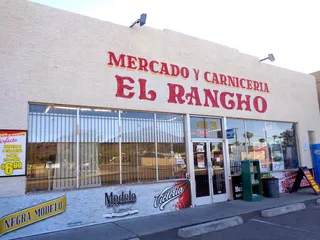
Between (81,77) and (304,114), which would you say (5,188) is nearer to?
(81,77)

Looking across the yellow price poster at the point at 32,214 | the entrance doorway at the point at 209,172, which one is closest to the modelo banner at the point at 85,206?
the yellow price poster at the point at 32,214

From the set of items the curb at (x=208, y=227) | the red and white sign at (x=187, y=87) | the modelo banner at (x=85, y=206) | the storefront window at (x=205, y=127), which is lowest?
the curb at (x=208, y=227)

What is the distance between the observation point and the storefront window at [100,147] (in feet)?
25.4

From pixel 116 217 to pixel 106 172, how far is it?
1.38m

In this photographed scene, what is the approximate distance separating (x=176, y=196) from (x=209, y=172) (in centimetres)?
180

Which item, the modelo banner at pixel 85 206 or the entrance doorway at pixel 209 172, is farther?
the entrance doorway at pixel 209 172

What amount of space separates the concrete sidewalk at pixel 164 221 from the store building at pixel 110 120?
353 millimetres

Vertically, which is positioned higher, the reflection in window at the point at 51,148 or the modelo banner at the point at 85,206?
the reflection in window at the point at 51,148

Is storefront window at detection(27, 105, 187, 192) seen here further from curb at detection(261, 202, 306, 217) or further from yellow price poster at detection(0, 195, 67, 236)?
curb at detection(261, 202, 306, 217)

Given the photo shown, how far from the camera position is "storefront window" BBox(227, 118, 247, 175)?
11.6m

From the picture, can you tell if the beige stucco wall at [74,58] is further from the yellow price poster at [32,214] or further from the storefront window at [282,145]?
the storefront window at [282,145]

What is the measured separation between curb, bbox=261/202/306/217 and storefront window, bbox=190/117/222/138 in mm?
3496

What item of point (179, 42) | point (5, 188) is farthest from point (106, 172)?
point (179, 42)

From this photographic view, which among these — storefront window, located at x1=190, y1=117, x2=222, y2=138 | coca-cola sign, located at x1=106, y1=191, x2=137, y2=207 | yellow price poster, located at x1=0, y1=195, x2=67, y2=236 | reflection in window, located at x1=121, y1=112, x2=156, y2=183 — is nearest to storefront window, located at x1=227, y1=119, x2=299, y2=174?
storefront window, located at x1=190, y1=117, x2=222, y2=138
